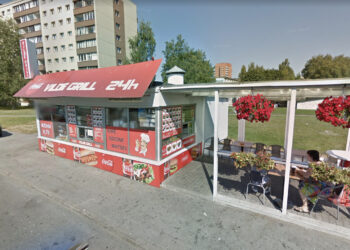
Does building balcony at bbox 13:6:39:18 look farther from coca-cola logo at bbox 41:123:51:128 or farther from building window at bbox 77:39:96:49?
coca-cola logo at bbox 41:123:51:128

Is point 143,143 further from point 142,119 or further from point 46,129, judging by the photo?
point 46,129

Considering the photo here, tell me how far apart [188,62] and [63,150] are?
50.9 ft

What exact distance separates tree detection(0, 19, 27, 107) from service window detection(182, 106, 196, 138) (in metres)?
33.8

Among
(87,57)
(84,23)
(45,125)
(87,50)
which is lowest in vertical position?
(45,125)

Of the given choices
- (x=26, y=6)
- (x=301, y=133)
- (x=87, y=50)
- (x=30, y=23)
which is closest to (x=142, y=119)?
(x=301, y=133)

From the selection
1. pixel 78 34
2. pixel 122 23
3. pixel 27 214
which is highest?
pixel 122 23

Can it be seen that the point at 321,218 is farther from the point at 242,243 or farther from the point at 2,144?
the point at 2,144

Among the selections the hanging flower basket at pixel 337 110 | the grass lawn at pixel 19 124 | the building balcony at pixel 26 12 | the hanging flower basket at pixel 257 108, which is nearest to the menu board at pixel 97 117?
the hanging flower basket at pixel 257 108

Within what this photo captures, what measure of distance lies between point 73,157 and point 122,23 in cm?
3519

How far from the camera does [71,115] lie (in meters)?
7.68

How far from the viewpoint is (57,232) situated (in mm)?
3826

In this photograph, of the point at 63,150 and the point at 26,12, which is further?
the point at 26,12

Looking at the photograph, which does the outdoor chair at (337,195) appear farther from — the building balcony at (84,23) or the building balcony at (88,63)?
the building balcony at (84,23)

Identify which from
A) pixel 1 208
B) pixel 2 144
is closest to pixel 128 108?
pixel 1 208
